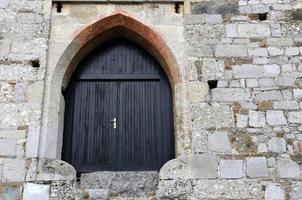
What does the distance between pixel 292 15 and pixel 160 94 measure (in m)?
1.92

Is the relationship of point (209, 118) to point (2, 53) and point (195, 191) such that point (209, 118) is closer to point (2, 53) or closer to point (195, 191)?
point (195, 191)

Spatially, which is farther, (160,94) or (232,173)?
(160,94)

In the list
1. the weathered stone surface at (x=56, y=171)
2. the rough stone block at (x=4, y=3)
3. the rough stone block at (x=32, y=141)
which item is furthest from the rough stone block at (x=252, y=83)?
the rough stone block at (x=4, y=3)

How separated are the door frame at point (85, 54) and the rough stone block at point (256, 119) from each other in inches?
28.0

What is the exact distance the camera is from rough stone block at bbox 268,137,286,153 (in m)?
4.64

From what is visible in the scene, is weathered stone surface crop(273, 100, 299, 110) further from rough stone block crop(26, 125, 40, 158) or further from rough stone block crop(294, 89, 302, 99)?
rough stone block crop(26, 125, 40, 158)

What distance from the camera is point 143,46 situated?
558cm

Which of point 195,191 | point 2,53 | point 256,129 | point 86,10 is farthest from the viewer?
point 86,10

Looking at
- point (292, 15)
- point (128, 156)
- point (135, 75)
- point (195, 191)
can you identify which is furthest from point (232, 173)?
point (292, 15)

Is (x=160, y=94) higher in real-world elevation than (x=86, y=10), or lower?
lower

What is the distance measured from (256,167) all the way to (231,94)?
0.88 m

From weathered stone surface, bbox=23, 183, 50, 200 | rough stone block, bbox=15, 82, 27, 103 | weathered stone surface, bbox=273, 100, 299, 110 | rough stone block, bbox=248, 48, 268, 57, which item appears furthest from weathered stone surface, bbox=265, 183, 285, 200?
rough stone block, bbox=15, 82, 27, 103

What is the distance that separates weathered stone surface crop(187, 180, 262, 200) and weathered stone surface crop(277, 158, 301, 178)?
30 cm

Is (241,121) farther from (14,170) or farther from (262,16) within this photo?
(14,170)
